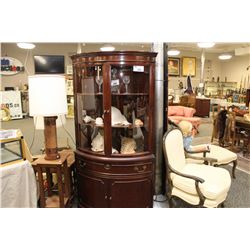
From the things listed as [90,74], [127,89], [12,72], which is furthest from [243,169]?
[12,72]

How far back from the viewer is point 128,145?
229 cm

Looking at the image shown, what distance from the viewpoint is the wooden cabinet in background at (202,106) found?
27.4ft

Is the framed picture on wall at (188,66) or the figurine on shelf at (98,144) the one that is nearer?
the figurine on shelf at (98,144)

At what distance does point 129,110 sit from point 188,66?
7469 millimetres

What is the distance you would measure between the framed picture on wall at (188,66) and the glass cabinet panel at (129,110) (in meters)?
7.26

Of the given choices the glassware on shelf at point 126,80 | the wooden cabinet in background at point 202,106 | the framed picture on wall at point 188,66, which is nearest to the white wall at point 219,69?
the framed picture on wall at point 188,66

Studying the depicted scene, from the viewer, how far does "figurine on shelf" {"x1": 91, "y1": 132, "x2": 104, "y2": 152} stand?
7.42 feet

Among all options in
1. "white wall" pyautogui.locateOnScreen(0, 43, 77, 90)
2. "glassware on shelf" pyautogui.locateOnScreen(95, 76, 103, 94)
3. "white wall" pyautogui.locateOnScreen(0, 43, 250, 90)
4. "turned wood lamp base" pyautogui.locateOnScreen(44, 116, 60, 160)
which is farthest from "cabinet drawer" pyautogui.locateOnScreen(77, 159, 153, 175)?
"white wall" pyautogui.locateOnScreen(0, 43, 77, 90)

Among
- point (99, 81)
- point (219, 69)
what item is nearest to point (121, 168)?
point (99, 81)

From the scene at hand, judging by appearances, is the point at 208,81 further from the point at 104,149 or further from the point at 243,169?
the point at 104,149

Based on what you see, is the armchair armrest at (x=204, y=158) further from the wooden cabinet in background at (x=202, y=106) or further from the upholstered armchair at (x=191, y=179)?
the wooden cabinet in background at (x=202, y=106)

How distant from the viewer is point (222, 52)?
367 inches

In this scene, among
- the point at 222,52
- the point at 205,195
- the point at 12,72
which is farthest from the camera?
the point at 222,52

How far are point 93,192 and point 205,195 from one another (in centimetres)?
106
